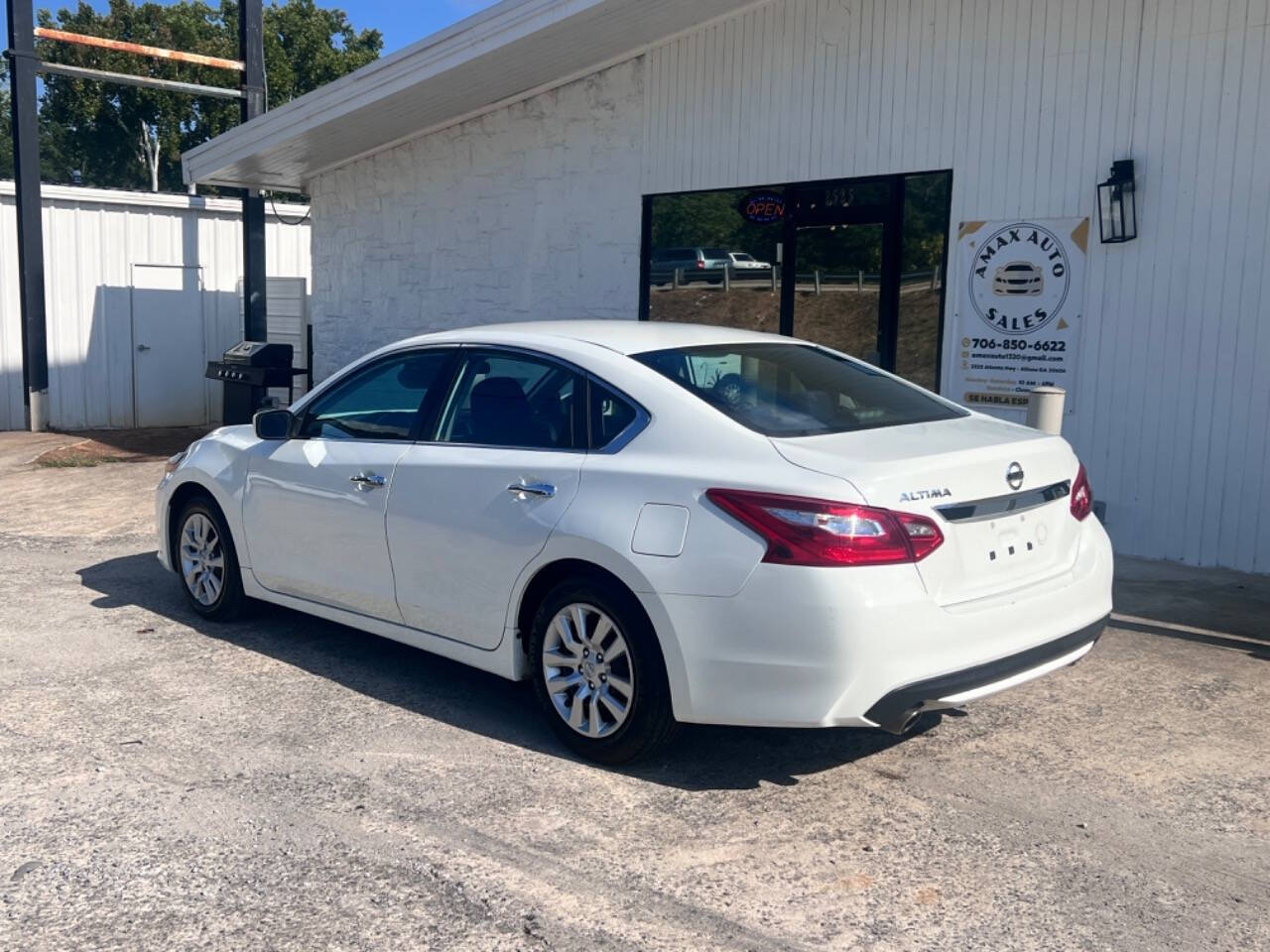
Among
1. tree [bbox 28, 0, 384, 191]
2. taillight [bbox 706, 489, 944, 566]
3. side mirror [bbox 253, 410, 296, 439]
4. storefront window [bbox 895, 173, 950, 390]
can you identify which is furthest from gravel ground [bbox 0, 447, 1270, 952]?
tree [bbox 28, 0, 384, 191]

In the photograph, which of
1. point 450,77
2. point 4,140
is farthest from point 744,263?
point 4,140

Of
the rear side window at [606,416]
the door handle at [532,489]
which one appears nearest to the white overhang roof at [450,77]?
the rear side window at [606,416]

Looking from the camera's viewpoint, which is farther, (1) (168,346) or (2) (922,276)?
(1) (168,346)

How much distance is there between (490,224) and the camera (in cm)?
1236

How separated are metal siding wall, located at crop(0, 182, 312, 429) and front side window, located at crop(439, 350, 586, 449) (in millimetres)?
11905

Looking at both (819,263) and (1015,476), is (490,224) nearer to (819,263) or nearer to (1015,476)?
(819,263)

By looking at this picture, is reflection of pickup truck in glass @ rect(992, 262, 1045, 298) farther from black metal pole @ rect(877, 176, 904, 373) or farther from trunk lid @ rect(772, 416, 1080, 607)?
trunk lid @ rect(772, 416, 1080, 607)

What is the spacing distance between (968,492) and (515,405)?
6.12 feet

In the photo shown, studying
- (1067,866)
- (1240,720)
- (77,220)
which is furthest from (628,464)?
(77,220)

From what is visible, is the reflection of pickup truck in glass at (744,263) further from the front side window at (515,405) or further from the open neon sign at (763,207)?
the front side window at (515,405)

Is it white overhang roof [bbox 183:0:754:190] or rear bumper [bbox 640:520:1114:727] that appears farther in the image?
white overhang roof [bbox 183:0:754:190]

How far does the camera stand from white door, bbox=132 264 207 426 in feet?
53.9

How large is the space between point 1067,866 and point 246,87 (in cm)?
1340

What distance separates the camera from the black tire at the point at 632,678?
4.38 metres
